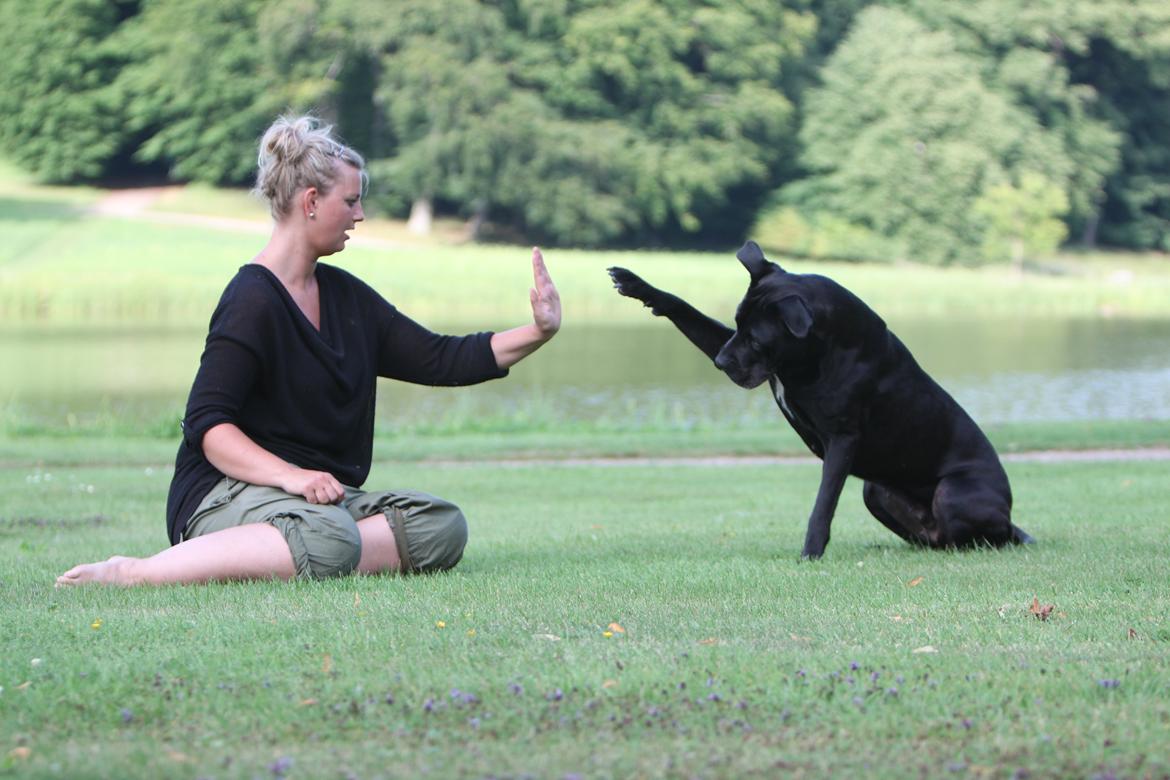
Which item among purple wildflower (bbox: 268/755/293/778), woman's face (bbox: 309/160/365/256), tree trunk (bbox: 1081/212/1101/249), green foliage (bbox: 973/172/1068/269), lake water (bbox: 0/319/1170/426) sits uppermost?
woman's face (bbox: 309/160/365/256)

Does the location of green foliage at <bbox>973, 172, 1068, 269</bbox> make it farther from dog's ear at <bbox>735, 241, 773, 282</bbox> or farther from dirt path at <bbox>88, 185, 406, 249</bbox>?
dog's ear at <bbox>735, 241, 773, 282</bbox>

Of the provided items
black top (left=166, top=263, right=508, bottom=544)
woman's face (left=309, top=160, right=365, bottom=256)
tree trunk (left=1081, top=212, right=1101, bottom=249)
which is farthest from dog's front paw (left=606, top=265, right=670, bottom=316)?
tree trunk (left=1081, top=212, right=1101, bottom=249)

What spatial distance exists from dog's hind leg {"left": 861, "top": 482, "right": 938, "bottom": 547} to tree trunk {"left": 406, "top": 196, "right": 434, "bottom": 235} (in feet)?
169

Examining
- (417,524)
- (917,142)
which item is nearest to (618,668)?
(417,524)

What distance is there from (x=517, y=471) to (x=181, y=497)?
7.27 m

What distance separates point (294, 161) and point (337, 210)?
9.1 inches

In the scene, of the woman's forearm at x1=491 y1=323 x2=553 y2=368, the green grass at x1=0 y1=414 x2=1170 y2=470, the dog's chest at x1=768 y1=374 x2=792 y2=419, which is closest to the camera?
the woman's forearm at x1=491 y1=323 x2=553 y2=368

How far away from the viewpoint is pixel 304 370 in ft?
17.9

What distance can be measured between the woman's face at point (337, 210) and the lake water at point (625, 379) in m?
12.6

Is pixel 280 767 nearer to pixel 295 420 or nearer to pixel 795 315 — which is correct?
pixel 295 420

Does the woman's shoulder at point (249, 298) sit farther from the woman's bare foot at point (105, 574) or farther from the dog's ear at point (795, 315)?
the dog's ear at point (795, 315)

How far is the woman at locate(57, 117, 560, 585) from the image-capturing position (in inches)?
209

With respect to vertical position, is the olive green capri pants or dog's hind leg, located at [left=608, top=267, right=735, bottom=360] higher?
dog's hind leg, located at [left=608, top=267, right=735, bottom=360]

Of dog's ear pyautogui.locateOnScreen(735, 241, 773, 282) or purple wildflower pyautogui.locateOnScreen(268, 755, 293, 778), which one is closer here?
purple wildflower pyautogui.locateOnScreen(268, 755, 293, 778)
